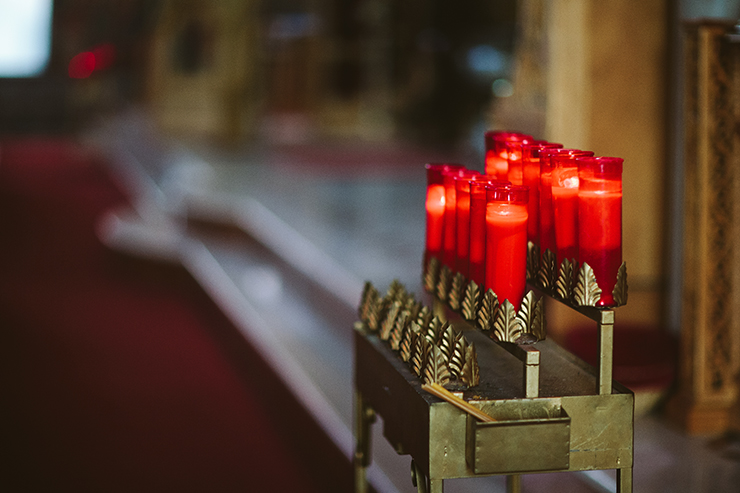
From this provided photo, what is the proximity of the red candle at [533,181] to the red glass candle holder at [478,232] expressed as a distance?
9 cm

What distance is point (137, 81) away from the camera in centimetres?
1186

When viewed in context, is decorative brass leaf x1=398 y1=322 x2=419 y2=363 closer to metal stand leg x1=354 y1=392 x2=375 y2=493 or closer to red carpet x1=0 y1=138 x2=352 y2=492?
metal stand leg x1=354 y1=392 x2=375 y2=493


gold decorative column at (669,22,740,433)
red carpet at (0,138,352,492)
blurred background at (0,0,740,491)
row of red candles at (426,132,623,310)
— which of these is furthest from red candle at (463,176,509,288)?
red carpet at (0,138,352,492)

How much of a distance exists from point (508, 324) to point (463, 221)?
0.22m

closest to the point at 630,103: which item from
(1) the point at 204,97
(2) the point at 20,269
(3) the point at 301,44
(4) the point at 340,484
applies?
(4) the point at 340,484

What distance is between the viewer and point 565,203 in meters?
1.21

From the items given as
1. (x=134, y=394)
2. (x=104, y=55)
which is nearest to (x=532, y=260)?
(x=134, y=394)

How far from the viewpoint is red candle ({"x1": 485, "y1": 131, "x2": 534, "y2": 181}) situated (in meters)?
1.45

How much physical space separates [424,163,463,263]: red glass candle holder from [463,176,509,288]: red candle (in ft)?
0.55

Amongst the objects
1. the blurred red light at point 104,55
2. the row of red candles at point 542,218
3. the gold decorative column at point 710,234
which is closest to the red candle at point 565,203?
the row of red candles at point 542,218

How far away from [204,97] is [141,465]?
7.00 m

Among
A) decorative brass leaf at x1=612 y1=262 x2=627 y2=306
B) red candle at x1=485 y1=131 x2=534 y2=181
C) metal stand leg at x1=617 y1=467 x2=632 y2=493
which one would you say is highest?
red candle at x1=485 y1=131 x2=534 y2=181

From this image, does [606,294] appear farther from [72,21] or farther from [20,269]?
[72,21]

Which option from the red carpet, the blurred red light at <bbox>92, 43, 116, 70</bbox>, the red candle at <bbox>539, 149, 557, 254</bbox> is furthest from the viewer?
the blurred red light at <bbox>92, 43, 116, 70</bbox>
